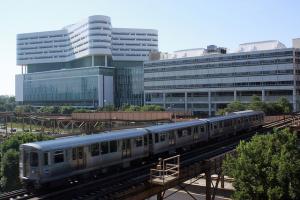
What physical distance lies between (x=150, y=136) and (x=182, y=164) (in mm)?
3638

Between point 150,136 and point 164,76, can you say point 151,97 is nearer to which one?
point 164,76

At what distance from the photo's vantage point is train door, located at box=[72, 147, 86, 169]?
2539 cm

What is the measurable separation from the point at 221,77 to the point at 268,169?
11345cm

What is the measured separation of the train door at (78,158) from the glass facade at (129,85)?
150 m

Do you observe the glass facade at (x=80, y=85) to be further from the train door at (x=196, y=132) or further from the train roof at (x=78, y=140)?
the train roof at (x=78, y=140)

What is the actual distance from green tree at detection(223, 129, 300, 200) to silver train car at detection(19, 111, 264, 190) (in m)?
7.29

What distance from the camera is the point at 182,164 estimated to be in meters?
31.2

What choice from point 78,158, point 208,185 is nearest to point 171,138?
point 208,185

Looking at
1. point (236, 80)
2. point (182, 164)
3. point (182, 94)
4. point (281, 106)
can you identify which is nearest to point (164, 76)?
point (182, 94)

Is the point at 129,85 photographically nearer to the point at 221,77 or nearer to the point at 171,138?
the point at 221,77

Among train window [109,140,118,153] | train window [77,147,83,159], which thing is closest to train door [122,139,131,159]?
train window [109,140,118,153]

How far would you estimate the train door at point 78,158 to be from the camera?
25.4 m

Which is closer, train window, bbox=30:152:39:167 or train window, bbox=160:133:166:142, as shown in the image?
train window, bbox=30:152:39:167

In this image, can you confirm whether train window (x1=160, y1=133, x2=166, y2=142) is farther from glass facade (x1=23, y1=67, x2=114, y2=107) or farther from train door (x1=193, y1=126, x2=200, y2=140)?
glass facade (x1=23, y1=67, x2=114, y2=107)
